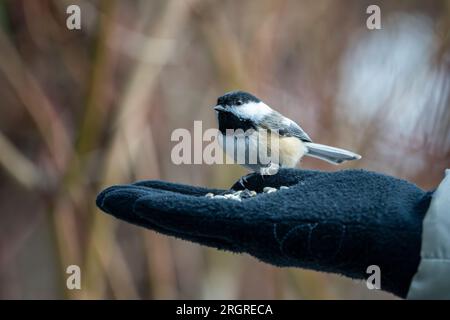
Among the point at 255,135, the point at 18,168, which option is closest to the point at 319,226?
the point at 255,135

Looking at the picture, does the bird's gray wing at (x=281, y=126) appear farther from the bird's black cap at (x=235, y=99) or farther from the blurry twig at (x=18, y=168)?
the blurry twig at (x=18, y=168)

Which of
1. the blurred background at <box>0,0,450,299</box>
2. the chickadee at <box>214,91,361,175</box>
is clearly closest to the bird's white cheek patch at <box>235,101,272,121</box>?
the chickadee at <box>214,91,361,175</box>

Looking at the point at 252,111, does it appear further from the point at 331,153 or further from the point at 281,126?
the point at 331,153

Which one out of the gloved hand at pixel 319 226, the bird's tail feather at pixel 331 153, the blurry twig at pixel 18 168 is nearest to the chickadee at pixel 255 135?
the bird's tail feather at pixel 331 153

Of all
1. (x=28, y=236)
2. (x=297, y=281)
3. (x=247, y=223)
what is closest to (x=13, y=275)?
(x=28, y=236)

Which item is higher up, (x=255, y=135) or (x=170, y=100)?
(x=170, y=100)

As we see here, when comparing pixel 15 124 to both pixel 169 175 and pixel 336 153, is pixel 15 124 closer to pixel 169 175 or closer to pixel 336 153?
pixel 169 175
